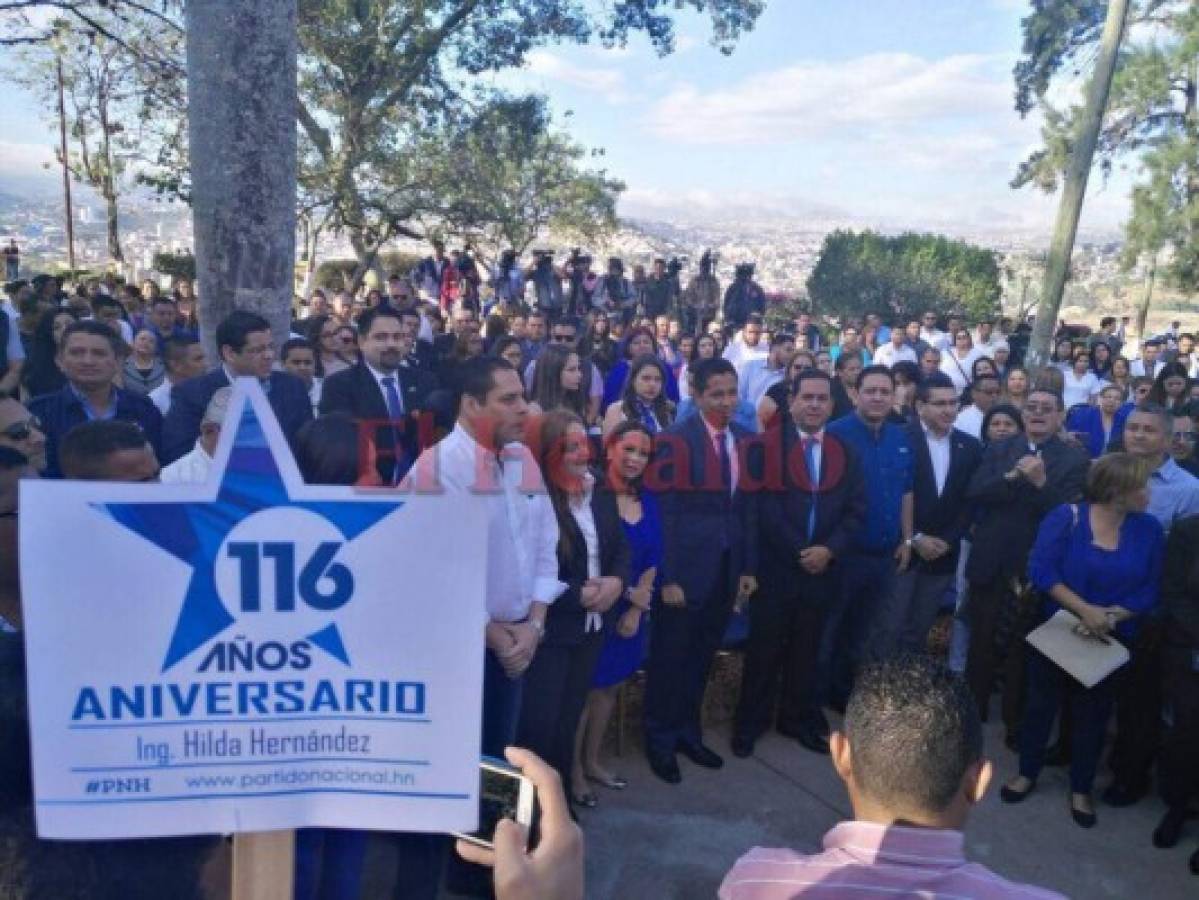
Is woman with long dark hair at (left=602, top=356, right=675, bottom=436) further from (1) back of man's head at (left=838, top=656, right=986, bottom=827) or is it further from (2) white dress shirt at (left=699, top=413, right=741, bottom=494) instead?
(1) back of man's head at (left=838, top=656, right=986, bottom=827)

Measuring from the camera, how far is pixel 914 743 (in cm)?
158

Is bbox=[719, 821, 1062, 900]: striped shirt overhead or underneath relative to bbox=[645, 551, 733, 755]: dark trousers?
overhead

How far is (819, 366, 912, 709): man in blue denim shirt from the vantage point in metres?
4.61

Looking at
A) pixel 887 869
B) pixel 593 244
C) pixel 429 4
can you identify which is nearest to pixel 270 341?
pixel 887 869

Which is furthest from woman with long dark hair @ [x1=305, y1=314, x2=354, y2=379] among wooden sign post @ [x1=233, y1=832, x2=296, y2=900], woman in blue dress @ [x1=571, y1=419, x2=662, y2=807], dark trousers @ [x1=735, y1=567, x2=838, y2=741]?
wooden sign post @ [x1=233, y1=832, x2=296, y2=900]

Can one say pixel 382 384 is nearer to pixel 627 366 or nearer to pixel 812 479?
pixel 812 479

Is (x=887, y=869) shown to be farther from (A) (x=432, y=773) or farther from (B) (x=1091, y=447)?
(B) (x=1091, y=447)

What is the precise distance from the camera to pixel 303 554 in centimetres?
132

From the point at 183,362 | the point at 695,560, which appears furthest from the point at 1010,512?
the point at 183,362

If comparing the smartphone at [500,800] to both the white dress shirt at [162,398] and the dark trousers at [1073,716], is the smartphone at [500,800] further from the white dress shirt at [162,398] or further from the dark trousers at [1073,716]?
the white dress shirt at [162,398]

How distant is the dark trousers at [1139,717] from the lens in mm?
4117

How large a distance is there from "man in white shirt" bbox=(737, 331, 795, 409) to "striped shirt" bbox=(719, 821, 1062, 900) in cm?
705

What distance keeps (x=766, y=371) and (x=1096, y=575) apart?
203 inches

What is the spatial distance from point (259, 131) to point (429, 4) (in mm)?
12312
